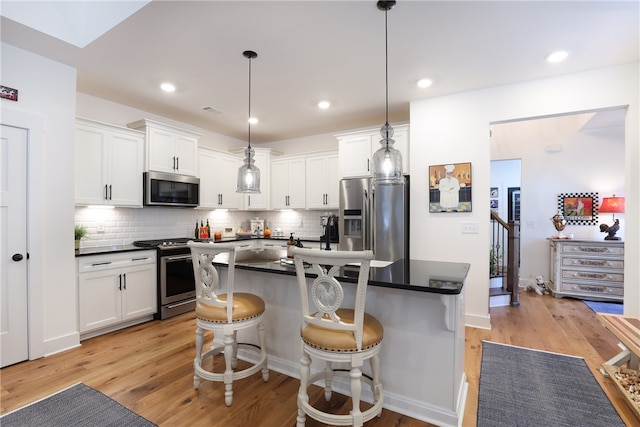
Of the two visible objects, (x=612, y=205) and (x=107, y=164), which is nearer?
(x=107, y=164)

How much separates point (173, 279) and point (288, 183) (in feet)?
7.85

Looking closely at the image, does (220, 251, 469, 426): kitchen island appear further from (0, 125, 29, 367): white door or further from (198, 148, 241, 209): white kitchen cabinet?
(198, 148, 241, 209): white kitchen cabinet

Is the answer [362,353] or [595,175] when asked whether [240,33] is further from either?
[595,175]

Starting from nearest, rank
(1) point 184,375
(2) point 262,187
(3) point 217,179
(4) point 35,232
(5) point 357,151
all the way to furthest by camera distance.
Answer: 1. (1) point 184,375
2. (4) point 35,232
3. (5) point 357,151
4. (3) point 217,179
5. (2) point 262,187

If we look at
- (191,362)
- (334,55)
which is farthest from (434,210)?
(191,362)

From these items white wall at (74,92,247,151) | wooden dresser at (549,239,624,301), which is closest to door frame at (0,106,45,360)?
white wall at (74,92,247,151)

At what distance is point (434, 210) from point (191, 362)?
300cm

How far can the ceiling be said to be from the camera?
219 centimetres

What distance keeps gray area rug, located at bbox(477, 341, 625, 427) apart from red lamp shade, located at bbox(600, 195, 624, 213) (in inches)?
118

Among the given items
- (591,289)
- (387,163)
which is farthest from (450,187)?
(591,289)

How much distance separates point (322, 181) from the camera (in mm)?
5051

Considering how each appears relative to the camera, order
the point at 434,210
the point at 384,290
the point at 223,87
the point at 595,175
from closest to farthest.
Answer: the point at 384,290 → the point at 223,87 → the point at 434,210 → the point at 595,175

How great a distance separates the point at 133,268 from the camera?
3.55m

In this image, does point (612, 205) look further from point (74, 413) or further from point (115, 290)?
point (115, 290)
